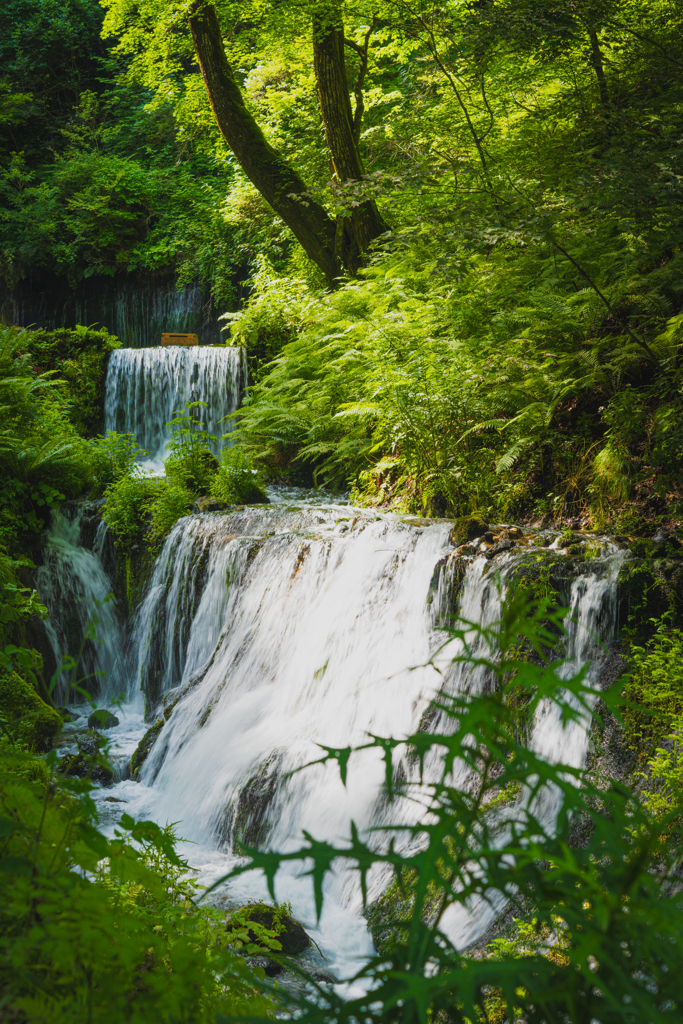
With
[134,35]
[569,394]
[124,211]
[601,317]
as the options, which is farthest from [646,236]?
[124,211]

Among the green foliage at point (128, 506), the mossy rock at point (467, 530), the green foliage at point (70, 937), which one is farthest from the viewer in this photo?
the green foliage at point (128, 506)

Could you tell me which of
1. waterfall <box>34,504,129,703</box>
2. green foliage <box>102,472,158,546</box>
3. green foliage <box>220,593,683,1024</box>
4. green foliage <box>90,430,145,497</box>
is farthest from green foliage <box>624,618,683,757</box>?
green foliage <box>90,430,145,497</box>

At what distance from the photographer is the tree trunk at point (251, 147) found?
10984 mm

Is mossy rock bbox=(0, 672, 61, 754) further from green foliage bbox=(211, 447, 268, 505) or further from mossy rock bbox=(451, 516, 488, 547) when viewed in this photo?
green foliage bbox=(211, 447, 268, 505)

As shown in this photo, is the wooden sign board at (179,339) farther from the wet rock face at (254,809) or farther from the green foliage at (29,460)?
the wet rock face at (254,809)

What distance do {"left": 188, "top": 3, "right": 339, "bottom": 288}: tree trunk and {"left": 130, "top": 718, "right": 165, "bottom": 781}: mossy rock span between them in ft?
26.6

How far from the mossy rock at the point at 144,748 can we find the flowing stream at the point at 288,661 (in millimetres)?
78

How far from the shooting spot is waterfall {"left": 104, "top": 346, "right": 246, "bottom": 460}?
12.7 meters

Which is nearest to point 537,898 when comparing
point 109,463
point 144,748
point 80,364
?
point 144,748

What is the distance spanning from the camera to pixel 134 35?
40.1ft

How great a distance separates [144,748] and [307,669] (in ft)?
6.15

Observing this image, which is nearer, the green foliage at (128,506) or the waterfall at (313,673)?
the waterfall at (313,673)

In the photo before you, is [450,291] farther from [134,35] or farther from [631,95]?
[134,35]

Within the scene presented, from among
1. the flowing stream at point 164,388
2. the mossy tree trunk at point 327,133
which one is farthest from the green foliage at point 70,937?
the flowing stream at point 164,388
